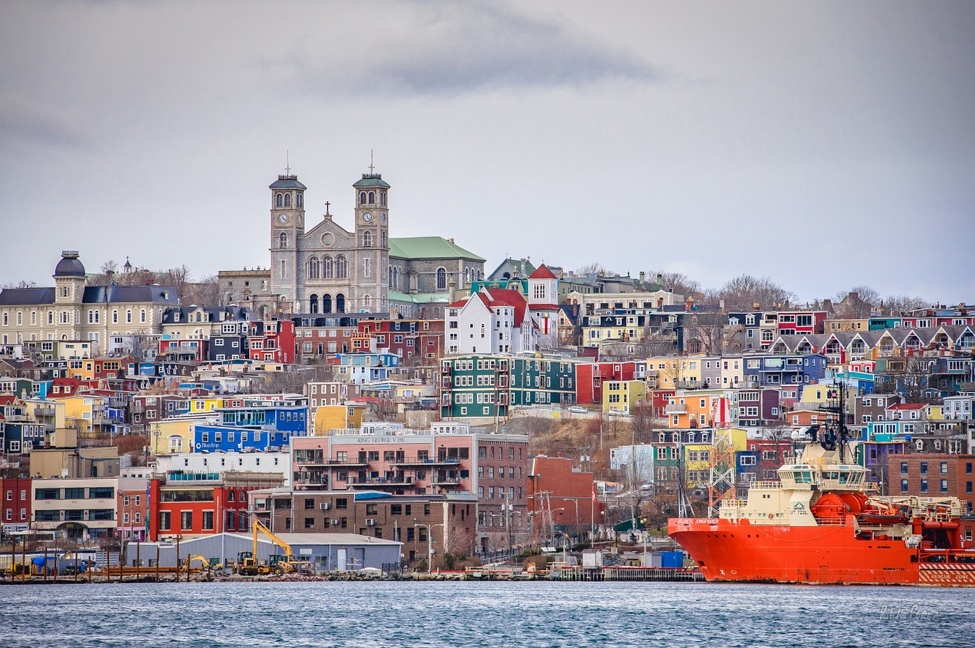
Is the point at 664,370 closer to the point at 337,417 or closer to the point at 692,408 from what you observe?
the point at 692,408

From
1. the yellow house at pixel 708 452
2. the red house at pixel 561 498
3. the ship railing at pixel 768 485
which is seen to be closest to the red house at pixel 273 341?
the yellow house at pixel 708 452

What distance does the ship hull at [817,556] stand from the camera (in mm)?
92000

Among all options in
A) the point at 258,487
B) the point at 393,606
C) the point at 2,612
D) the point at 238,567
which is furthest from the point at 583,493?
the point at 2,612

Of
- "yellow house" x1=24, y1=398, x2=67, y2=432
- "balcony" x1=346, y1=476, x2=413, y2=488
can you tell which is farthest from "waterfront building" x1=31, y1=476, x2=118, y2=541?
"yellow house" x1=24, y1=398, x2=67, y2=432

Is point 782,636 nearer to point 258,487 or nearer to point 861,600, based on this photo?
point 861,600

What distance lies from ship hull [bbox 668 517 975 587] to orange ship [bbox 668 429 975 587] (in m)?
0.04

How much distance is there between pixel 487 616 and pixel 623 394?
7860 centimetres

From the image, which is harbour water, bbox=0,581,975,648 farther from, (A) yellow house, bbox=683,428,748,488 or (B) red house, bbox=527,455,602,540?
(A) yellow house, bbox=683,428,748,488

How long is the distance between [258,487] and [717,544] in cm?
3474

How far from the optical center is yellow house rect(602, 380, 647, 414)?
522ft

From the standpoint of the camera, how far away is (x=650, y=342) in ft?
611

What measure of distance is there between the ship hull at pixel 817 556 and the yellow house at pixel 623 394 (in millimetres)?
63917

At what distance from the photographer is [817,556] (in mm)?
93125

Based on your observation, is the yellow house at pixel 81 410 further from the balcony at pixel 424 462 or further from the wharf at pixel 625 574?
the wharf at pixel 625 574
